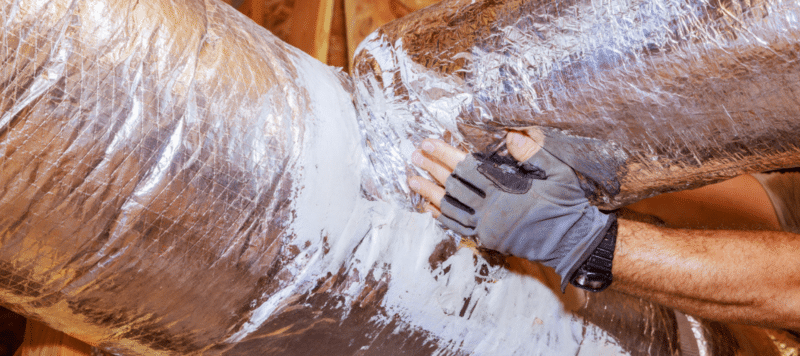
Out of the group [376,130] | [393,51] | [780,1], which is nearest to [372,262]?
[376,130]

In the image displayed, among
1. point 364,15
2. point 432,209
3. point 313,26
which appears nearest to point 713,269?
point 432,209

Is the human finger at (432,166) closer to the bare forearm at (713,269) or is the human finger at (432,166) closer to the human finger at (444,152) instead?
the human finger at (444,152)

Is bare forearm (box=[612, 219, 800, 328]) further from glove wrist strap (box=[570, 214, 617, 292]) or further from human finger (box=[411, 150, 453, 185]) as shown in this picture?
human finger (box=[411, 150, 453, 185])

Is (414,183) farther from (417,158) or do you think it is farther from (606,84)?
(606,84)

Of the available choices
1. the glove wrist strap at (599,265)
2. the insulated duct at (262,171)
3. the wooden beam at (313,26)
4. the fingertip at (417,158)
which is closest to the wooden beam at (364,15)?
the wooden beam at (313,26)

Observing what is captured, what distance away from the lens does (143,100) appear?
1.84ft

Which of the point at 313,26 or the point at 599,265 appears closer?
the point at 599,265

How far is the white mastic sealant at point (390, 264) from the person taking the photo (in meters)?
0.69

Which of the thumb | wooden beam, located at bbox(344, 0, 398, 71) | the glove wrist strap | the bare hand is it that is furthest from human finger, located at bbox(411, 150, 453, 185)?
wooden beam, located at bbox(344, 0, 398, 71)

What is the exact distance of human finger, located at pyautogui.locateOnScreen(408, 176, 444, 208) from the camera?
2.59ft

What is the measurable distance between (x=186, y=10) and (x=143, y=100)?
6.5 inches

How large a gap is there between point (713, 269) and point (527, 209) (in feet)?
1.31

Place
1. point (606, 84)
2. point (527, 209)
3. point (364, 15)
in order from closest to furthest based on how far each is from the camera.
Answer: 1. point (606, 84)
2. point (527, 209)
3. point (364, 15)

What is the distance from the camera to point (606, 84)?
23.4 inches
